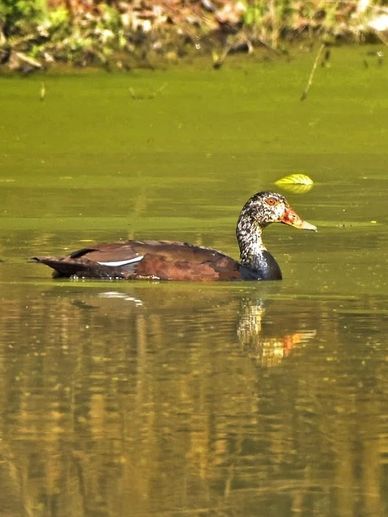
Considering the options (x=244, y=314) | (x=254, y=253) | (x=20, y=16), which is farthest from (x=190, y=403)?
(x=20, y=16)

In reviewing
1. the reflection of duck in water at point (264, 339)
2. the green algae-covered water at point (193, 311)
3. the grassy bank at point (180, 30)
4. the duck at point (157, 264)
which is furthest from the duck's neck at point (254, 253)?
the grassy bank at point (180, 30)

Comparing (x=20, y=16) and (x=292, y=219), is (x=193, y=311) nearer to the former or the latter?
(x=292, y=219)

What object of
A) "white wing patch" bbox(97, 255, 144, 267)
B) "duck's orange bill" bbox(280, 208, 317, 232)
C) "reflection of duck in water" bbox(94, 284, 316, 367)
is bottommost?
"duck's orange bill" bbox(280, 208, 317, 232)

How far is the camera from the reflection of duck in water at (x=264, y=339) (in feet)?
24.1

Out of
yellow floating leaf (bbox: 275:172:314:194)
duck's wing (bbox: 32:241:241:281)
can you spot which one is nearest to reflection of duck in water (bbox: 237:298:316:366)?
duck's wing (bbox: 32:241:241:281)

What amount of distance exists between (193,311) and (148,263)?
118 centimetres

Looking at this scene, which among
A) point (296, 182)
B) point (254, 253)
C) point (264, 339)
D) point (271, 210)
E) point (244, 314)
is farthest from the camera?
point (296, 182)

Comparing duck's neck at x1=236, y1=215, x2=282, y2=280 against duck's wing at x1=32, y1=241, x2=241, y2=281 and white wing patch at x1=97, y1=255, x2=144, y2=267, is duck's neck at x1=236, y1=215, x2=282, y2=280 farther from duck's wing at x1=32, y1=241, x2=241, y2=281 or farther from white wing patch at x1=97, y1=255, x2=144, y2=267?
white wing patch at x1=97, y1=255, x2=144, y2=267

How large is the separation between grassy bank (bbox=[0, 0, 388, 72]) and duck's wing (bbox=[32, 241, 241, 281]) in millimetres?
7103

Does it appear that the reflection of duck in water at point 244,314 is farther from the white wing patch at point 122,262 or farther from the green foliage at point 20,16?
the green foliage at point 20,16

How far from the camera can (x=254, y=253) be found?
993 cm

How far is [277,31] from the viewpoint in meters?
17.4

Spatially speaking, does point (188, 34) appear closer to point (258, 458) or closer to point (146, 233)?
point (146, 233)

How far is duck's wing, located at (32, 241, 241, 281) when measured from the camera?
9531mm
